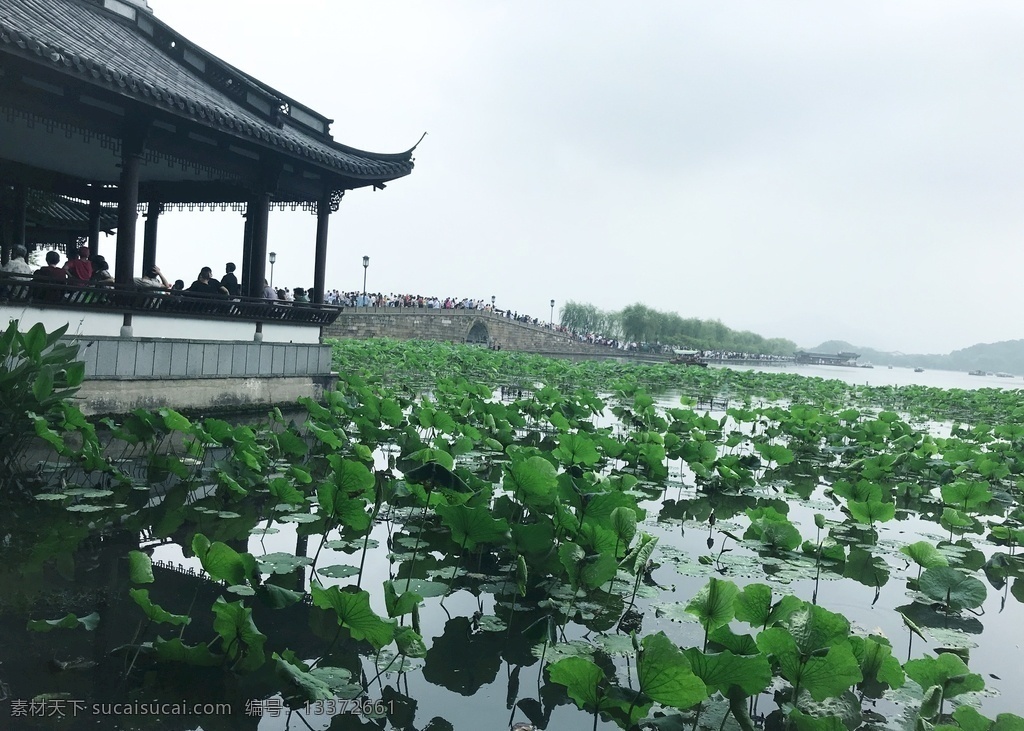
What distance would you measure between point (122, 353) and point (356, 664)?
5.86 m

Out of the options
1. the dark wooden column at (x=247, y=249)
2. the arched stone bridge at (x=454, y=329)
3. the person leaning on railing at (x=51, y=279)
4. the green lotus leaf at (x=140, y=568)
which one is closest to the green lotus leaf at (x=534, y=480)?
the green lotus leaf at (x=140, y=568)

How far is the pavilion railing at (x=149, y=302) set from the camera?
6586mm

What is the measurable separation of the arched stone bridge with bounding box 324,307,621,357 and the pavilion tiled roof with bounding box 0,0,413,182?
1633 centimetres

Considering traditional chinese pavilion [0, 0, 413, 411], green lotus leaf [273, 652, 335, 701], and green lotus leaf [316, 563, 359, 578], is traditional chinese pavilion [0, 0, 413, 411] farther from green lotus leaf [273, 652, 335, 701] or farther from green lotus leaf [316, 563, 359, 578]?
green lotus leaf [273, 652, 335, 701]

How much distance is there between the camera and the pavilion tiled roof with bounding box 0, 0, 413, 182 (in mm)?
6246

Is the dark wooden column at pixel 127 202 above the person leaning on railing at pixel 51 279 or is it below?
above

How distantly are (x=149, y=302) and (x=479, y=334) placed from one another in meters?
32.7

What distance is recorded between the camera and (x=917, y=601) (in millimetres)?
3725

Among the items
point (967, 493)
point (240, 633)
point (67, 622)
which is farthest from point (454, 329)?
point (240, 633)

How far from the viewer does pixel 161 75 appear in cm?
839

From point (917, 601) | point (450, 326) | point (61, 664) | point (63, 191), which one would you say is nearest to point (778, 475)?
point (917, 601)

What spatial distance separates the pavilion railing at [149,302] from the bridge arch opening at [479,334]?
1150 inches

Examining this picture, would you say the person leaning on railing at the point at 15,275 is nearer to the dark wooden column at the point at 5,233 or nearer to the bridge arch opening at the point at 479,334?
the dark wooden column at the point at 5,233

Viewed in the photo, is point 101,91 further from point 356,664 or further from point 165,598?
point 356,664
